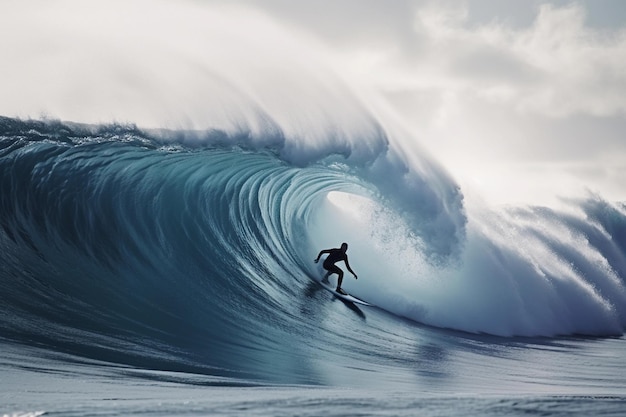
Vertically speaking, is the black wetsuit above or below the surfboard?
above

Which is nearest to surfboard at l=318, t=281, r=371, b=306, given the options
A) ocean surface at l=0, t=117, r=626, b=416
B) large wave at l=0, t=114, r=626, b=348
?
ocean surface at l=0, t=117, r=626, b=416

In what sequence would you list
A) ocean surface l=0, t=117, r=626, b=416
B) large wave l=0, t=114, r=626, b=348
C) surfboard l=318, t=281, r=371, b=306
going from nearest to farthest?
ocean surface l=0, t=117, r=626, b=416, large wave l=0, t=114, r=626, b=348, surfboard l=318, t=281, r=371, b=306

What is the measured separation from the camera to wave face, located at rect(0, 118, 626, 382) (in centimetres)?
713

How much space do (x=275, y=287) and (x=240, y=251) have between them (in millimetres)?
1285

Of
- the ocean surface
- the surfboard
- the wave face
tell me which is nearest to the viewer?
the ocean surface

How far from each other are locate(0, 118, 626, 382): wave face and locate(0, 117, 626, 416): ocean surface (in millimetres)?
33

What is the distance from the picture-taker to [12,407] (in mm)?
3584

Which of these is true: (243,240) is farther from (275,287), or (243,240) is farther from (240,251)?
(275,287)

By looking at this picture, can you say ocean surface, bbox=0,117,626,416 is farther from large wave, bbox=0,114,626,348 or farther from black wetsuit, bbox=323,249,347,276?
black wetsuit, bbox=323,249,347,276

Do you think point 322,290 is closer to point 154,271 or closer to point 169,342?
point 154,271

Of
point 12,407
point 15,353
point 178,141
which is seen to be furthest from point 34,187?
point 12,407

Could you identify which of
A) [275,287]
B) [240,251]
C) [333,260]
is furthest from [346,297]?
[240,251]

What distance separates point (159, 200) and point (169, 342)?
16.3ft

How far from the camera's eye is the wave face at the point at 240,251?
7.13 m
